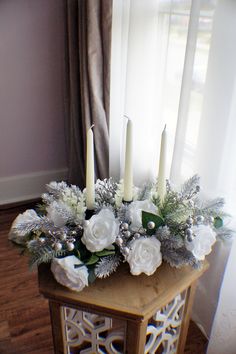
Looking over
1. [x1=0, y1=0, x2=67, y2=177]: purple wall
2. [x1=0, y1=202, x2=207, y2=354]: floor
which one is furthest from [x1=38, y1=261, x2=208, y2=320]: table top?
[x1=0, y1=0, x2=67, y2=177]: purple wall

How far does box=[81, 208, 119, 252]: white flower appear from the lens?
0.85 meters

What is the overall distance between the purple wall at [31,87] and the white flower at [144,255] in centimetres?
156

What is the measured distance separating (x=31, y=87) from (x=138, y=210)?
1.50 meters

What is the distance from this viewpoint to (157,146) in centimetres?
152

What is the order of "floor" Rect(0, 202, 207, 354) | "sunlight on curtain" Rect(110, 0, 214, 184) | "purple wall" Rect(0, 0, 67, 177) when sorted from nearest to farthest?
"sunlight on curtain" Rect(110, 0, 214, 184) < "floor" Rect(0, 202, 207, 354) < "purple wall" Rect(0, 0, 67, 177)

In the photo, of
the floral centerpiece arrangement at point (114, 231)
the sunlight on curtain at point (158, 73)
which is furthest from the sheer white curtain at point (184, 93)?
the floral centerpiece arrangement at point (114, 231)

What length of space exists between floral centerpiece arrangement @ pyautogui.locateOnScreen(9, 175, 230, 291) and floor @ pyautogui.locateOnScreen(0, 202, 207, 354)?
39 cm

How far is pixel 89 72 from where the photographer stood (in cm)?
168

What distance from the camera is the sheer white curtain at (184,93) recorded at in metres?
1.07

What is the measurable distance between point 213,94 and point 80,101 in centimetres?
100

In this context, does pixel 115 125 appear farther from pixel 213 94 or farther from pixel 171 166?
pixel 213 94

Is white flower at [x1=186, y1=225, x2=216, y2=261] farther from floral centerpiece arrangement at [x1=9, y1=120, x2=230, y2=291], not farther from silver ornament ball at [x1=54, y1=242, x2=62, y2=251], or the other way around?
silver ornament ball at [x1=54, y1=242, x2=62, y2=251]

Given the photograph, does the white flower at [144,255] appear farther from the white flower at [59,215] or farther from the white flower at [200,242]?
the white flower at [59,215]

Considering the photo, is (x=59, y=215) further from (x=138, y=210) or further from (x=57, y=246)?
(x=138, y=210)
